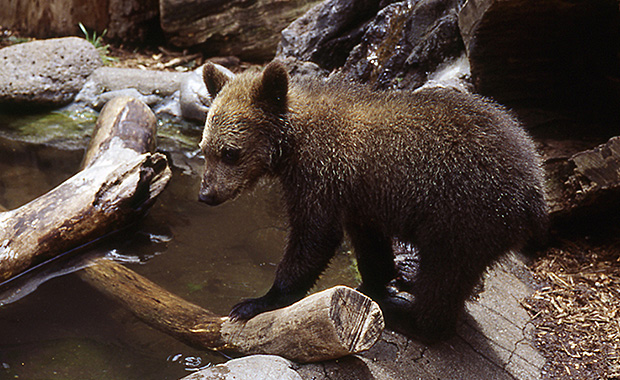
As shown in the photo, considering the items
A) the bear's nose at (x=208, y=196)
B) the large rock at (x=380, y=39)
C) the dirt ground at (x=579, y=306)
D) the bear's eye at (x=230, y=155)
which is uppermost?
the large rock at (x=380, y=39)

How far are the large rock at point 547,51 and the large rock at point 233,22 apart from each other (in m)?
5.06

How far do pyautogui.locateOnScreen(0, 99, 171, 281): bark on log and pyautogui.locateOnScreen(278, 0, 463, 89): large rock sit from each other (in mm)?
2809

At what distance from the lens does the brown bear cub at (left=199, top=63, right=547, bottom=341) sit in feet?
10.6

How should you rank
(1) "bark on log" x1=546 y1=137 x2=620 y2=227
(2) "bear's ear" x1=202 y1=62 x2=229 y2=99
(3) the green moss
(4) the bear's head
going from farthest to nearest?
1. (3) the green moss
2. (1) "bark on log" x1=546 y1=137 x2=620 y2=227
3. (2) "bear's ear" x1=202 y1=62 x2=229 y2=99
4. (4) the bear's head

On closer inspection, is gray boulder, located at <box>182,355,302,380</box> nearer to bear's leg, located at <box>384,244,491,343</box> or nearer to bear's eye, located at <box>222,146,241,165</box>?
bear's leg, located at <box>384,244,491,343</box>

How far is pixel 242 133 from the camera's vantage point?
11.6ft

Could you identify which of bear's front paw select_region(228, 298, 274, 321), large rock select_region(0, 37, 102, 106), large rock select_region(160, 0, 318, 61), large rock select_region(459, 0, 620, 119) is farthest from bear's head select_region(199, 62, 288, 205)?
large rock select_region(160, 0, 318, 61)

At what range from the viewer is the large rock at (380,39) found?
594 cm

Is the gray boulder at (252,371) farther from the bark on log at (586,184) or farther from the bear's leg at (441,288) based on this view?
the bark on log at (586,184)

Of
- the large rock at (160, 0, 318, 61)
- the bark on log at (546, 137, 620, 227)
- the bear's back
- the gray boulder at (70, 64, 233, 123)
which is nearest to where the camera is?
the bear's back

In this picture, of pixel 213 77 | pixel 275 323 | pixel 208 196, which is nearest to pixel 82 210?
pixel 208 196

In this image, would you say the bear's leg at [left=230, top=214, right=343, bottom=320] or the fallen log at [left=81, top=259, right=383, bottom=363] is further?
the bear's leg at [left=230, top=214, right=343, bottom=320]

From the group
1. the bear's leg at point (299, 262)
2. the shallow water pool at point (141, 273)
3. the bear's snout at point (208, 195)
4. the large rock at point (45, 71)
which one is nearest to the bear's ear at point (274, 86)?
the bear's snout at point (208, 195)

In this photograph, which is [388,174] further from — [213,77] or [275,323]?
[213,77]
